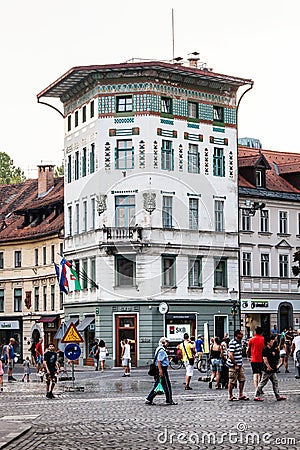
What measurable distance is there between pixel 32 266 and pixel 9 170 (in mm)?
39430

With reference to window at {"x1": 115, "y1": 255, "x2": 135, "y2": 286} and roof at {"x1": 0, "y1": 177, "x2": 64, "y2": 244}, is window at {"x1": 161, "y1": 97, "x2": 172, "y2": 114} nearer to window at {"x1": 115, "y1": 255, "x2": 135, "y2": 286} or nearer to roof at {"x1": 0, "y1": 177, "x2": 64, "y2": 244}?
window at {"x1": 115, "y1": 255, "x2": 135, "y2": 286}

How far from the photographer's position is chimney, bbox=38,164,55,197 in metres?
85.0

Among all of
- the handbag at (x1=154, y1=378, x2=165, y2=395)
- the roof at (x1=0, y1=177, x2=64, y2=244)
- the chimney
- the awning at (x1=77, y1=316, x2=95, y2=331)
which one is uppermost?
the chimney

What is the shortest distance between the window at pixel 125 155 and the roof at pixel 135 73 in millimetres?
4254

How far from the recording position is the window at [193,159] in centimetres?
6694

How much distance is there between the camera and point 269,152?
8356cm

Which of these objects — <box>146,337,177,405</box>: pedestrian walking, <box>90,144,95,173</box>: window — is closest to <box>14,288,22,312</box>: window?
<box>90,144,95,173</box>: window

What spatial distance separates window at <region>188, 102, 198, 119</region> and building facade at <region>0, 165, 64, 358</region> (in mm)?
12978

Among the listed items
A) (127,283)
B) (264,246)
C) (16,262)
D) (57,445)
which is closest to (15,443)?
(57,445)

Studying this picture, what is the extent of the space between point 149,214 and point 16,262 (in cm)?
2050

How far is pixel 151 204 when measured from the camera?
6400 centimetres

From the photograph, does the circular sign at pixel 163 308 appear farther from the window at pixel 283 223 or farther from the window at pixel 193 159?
the window at pixel 283 223

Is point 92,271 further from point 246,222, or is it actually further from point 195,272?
point 246,222

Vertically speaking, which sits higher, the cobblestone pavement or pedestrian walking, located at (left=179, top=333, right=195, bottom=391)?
pedestrian walking, located at (left=179, top=333, right=195, bottom=391)
